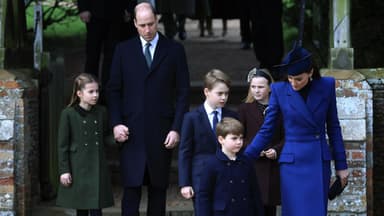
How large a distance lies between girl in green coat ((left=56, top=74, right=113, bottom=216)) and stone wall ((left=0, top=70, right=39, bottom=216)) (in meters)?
1.04

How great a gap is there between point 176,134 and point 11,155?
5.78 feet

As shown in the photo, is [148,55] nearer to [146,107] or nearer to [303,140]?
[146,107]

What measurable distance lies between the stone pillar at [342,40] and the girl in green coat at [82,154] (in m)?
2.27

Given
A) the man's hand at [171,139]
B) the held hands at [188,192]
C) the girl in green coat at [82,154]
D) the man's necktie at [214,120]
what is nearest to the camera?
the held hands at [188,192]

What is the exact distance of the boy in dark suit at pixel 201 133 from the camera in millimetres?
7367

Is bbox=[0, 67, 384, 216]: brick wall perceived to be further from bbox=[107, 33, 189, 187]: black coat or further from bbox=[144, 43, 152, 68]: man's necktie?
bbox=[144, 43, 152, 68]: man's necktie

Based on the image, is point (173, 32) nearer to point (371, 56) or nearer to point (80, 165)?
point (371, 56)

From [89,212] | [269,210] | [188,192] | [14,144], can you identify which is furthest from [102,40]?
[188,192]

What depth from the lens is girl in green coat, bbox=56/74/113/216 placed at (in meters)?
8.07

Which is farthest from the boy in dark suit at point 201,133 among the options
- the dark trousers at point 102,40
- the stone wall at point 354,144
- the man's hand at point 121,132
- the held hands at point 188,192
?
the dark trousers at point 102,40

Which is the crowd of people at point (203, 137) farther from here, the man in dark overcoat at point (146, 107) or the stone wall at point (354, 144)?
the stone wall at point (354, 144)

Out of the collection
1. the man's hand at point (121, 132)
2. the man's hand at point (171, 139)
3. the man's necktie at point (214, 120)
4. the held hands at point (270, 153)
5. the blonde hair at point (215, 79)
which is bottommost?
the held hands at point (270, 153)

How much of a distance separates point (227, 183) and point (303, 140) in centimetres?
60

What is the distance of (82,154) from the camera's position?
8102mm
